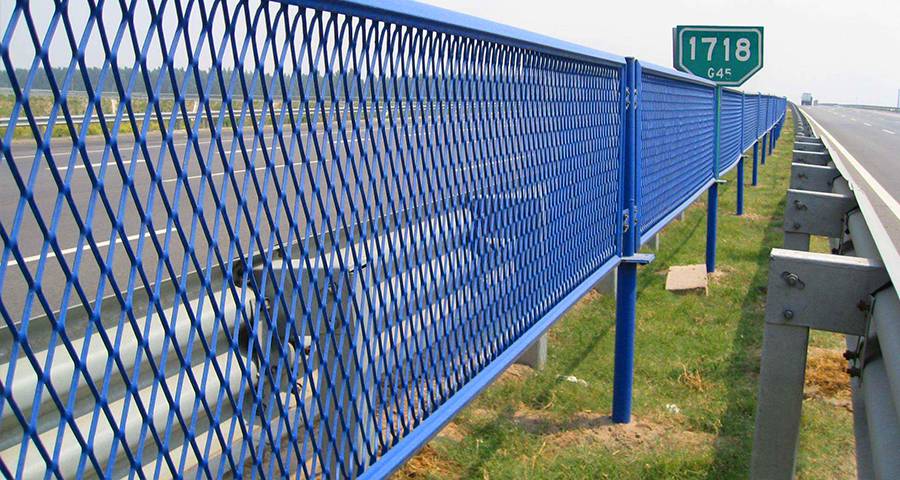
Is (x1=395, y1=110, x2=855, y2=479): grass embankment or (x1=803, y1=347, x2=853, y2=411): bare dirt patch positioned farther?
(x1=803, y1=347, x2=853, y2=411): bare dirt patch

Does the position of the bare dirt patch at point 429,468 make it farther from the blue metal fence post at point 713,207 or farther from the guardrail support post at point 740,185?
the guardrail support post at point 740,185

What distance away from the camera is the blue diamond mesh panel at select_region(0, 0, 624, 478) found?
134 cm

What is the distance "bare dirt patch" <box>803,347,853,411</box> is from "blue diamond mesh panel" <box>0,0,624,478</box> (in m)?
2.45

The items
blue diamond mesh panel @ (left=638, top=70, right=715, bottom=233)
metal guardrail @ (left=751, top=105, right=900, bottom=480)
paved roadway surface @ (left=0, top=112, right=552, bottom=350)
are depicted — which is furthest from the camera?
blue diamond mesh panel @ (left=638, top=70, right=715, bottom=233)

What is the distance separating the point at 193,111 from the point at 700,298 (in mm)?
A: 6123

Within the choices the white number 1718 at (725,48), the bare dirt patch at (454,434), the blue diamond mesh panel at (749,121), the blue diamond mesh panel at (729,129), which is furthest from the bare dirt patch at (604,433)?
the blue diamond mesh panel at (749,121)

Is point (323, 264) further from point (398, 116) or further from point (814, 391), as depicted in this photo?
point (814, 391)

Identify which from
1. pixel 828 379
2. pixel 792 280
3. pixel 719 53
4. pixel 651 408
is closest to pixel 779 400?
pixel 792 280

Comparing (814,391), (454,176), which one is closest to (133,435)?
(454,176)

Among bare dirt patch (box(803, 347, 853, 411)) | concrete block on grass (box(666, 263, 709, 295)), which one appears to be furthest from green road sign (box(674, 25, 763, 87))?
bare dirt patch (box(803, 347, 853, 411))

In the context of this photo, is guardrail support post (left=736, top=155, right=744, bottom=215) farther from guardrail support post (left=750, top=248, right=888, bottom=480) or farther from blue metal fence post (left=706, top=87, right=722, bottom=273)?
guardrail support post (left=750, top=248, right=888, bottom=480)

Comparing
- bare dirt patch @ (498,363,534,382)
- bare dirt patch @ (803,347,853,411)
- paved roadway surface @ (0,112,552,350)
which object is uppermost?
paved roadway surface @ (0,112,552,350)

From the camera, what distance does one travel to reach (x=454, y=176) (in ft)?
8.08

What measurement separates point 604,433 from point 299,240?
120 inches
